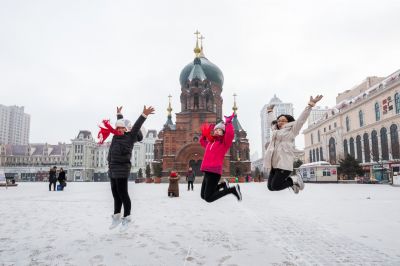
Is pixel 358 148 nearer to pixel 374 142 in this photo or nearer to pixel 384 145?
pixel 374 142

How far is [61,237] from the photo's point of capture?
17.5 feet

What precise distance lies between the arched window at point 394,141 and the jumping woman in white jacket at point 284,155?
135ft

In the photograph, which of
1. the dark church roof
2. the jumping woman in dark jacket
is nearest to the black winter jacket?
the jumping woman in dark jacket

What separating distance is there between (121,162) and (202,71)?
47.2 metres

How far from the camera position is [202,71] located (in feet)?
169

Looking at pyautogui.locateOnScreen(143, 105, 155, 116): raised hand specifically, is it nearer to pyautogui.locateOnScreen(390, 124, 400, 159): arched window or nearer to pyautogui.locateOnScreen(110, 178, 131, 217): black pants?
pyautogui.locateOnScreen(110, 178, 131, 217): black pants

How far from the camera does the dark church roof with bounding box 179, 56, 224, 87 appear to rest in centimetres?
5091

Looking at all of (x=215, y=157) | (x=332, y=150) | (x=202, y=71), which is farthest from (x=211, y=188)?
(x=332, y=150)

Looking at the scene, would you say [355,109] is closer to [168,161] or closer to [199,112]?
[199,112]

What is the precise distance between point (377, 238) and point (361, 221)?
6.87 feet

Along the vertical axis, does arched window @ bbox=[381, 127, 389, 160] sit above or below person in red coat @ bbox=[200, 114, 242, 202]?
above

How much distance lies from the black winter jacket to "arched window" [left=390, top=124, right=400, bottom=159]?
42.9m

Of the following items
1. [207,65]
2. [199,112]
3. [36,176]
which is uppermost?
[207,65]

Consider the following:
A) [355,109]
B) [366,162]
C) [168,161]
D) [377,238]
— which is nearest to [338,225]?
[377,238]
